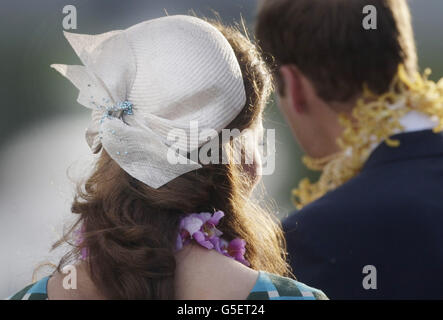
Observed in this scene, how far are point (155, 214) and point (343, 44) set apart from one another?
2.95 feet

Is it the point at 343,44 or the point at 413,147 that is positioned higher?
the point at 343,44

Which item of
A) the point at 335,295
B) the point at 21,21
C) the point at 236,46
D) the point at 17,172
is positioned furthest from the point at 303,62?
the point at 21,21

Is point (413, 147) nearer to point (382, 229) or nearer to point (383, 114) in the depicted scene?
point (383, 114)

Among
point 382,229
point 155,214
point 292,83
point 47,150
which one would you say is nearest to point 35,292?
point 155,214

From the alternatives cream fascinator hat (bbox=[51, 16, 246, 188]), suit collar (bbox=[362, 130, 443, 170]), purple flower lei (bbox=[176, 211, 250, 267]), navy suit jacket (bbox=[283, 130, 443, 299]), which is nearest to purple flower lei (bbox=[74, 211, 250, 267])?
purple flower lei (bbox=[176, 211, 250, 267])

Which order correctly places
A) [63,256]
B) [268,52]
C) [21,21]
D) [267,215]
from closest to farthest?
1. [63,256]
2. [267,215]
3. [268,52]
4. [21,21]

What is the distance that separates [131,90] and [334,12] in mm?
812

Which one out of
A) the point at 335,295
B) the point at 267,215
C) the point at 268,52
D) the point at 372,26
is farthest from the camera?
the point at 268,52

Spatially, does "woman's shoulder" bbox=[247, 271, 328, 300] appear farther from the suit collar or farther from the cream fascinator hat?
the suit collar

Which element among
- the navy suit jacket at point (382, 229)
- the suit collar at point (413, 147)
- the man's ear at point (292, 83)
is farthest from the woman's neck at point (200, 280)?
the man's ear at point (292, 83)

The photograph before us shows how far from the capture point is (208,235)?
136 cm

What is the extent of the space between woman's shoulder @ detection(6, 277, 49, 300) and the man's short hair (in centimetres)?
99

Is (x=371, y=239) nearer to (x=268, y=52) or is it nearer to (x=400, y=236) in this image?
(x=400, y=236)

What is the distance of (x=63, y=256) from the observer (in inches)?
55.6
